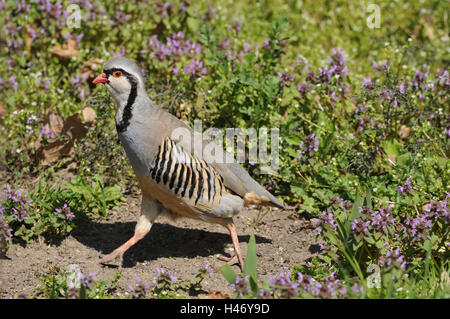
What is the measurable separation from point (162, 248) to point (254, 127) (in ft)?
4.66

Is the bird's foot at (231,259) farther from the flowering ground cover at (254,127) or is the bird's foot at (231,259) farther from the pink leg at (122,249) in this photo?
the pink leg at (122,249)

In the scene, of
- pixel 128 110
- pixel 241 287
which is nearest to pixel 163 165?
pixel 128 110

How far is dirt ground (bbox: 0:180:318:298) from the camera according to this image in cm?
453

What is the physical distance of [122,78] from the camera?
463 centimetres

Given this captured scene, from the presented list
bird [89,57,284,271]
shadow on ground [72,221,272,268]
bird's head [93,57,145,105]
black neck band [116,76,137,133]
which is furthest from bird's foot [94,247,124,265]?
bird's head [93,57,145,105]

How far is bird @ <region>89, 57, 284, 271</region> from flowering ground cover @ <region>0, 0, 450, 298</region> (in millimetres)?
434

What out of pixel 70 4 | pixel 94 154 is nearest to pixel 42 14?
pixel 70 4

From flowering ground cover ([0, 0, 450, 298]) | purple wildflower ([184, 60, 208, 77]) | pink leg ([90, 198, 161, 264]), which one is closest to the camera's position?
flowering ground cover ([0, 0, 450, 298])

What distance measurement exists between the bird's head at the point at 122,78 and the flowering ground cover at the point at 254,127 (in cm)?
87

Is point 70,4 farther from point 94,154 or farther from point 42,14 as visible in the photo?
point 94,154

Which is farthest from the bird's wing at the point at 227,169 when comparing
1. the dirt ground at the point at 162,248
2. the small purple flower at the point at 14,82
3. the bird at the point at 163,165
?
the small purple flower at the point at 14,82

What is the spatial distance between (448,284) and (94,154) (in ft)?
10.1

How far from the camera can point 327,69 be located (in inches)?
226

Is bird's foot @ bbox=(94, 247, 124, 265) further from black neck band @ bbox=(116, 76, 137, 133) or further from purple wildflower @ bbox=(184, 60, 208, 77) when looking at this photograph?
purple wildflower @ bbox=(184, 60, 208, 77)
